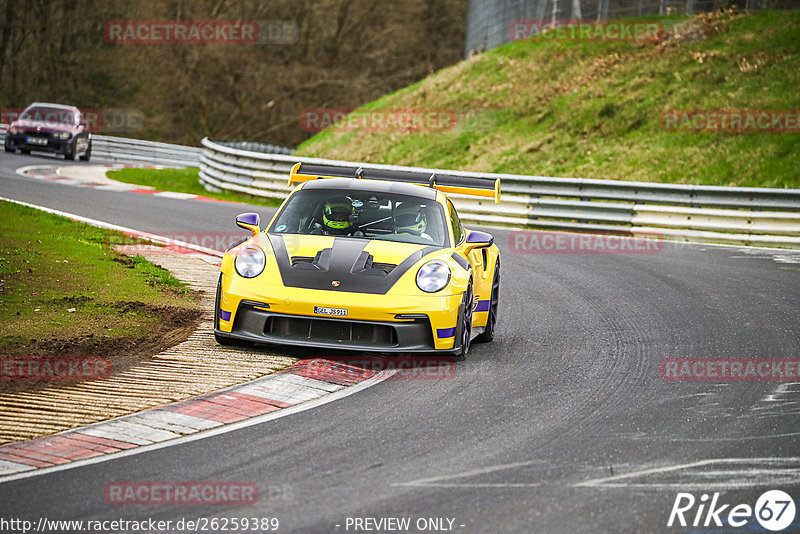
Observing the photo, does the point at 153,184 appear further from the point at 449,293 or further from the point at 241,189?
the point at 449,293

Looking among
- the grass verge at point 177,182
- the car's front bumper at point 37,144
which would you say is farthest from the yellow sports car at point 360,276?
the car's front bumper at point 37,144

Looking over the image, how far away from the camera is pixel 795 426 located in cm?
679

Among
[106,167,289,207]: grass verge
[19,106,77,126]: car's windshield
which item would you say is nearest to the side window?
[106,167,289,207]: grass verge

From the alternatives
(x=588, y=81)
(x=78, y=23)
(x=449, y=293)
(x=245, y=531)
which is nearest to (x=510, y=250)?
(x=449, y=293)

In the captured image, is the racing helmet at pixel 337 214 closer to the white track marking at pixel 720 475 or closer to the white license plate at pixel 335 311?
the white license plate at pixel 335 311

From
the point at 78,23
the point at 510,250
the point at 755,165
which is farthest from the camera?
the point at 78,23

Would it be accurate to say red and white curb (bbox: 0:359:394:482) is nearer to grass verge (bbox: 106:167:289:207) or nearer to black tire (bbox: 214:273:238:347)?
black tire (bbox: 214:273:238:347)

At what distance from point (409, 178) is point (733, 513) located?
577 cm

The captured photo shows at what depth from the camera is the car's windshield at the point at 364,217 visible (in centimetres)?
925

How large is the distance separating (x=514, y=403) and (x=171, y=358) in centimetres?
259

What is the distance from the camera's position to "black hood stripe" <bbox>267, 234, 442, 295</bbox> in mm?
8172

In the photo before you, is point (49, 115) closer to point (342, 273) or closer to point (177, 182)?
point (177, 182)

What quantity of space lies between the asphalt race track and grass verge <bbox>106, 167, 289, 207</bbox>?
13498 mm

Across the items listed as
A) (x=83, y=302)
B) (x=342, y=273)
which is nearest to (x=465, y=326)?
(x=342, y=273)
